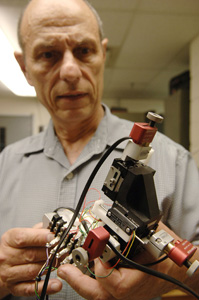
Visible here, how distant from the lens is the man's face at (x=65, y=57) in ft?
2.49

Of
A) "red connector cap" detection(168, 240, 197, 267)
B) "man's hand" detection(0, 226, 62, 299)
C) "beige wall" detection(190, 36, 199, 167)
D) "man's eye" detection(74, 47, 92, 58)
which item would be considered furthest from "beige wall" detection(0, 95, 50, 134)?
"red connector cap" detection(168, 240, 197, 267)

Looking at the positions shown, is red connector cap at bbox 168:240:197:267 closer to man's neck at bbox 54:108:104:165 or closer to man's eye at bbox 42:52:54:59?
man's neck at bbox 54:108:104:165

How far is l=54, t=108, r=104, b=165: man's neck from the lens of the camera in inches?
35.7

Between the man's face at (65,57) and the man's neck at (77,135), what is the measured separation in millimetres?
62

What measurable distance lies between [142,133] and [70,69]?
487 millimetres

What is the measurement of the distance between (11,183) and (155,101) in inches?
174

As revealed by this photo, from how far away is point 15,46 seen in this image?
2264 millimetres

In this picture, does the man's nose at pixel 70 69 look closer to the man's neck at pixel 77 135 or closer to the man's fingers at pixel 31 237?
the man's neck at pixel 77 135

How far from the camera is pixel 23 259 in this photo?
0.56 meters

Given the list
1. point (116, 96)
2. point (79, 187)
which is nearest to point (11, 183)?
point (79, 187)

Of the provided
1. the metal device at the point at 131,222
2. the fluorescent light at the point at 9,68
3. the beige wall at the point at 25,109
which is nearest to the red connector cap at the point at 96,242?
the metal device at the point at 131,222

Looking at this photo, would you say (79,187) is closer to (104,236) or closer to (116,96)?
(104,236)

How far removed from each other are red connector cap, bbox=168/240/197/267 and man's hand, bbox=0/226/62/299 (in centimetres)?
29

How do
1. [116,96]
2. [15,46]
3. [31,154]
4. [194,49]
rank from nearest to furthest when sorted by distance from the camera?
1. [31,154]
2. [194,49]
3. [15,46]
4. [116,96]
